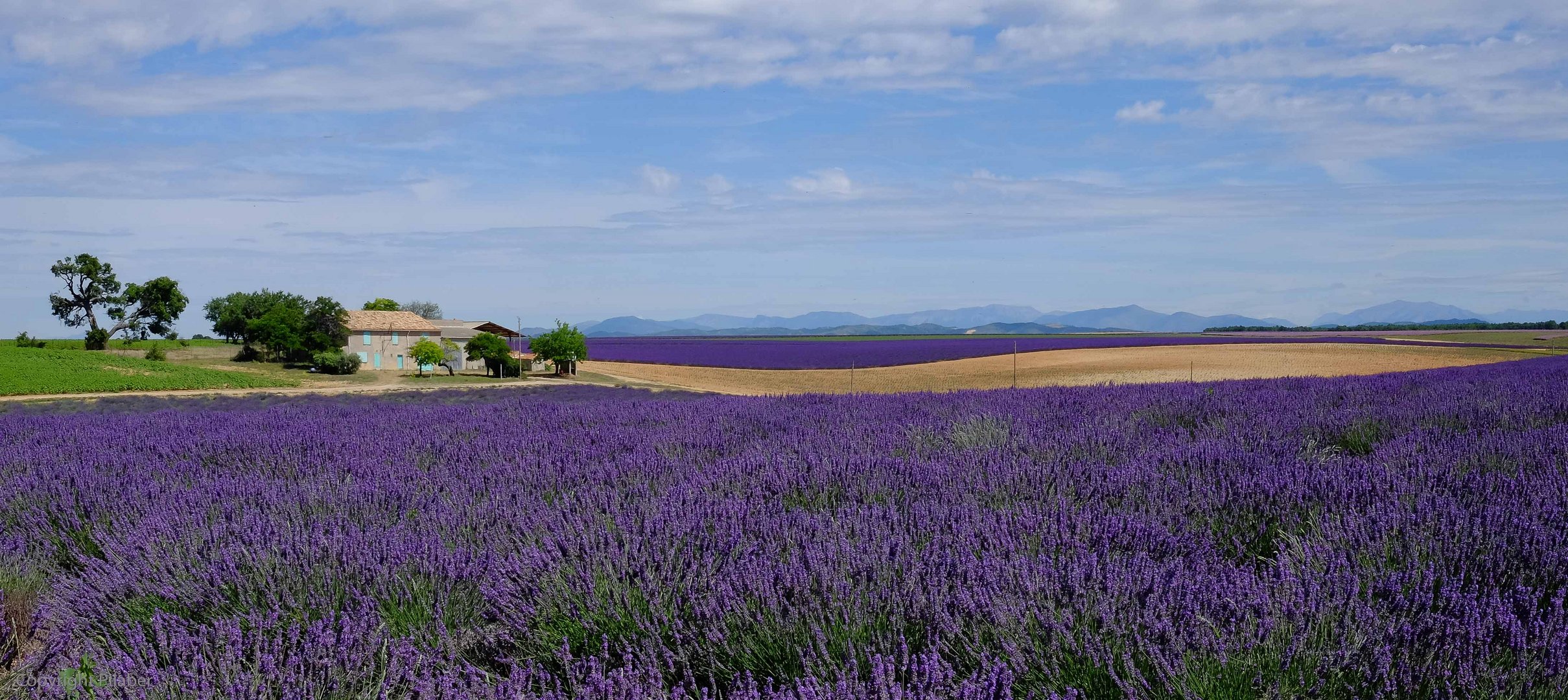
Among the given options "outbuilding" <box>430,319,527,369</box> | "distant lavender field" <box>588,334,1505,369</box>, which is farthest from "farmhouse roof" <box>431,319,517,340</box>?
"distant lavender field" <box>588,334,1505,369</box>

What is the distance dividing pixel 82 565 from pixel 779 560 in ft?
8.75

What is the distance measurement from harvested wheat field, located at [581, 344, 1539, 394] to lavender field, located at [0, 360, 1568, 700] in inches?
620

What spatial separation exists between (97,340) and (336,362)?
19.0 metres

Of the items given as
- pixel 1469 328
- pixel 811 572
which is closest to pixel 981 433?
pixel 811 572

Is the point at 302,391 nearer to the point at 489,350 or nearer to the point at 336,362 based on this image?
the point at 489,350

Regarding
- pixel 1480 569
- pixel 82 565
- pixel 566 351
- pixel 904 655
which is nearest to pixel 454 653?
pixel 904 655

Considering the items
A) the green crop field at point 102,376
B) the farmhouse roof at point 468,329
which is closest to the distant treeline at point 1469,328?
the farmhouse roof at point 468,329

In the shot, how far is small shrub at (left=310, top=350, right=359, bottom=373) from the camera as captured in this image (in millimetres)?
29906

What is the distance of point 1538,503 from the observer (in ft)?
9.84

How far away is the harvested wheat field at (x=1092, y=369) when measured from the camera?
2383cm

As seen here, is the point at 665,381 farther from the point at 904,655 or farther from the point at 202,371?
the point at 904,655

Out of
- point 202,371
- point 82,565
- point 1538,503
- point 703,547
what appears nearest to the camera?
point 703,547

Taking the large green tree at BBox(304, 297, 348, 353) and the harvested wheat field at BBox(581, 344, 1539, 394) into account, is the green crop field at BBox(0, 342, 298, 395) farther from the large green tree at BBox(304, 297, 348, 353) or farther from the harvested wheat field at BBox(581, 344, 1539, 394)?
the harvested wheat field at BBox(581, 344, 1539, 394)

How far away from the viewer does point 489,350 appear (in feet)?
96.7
